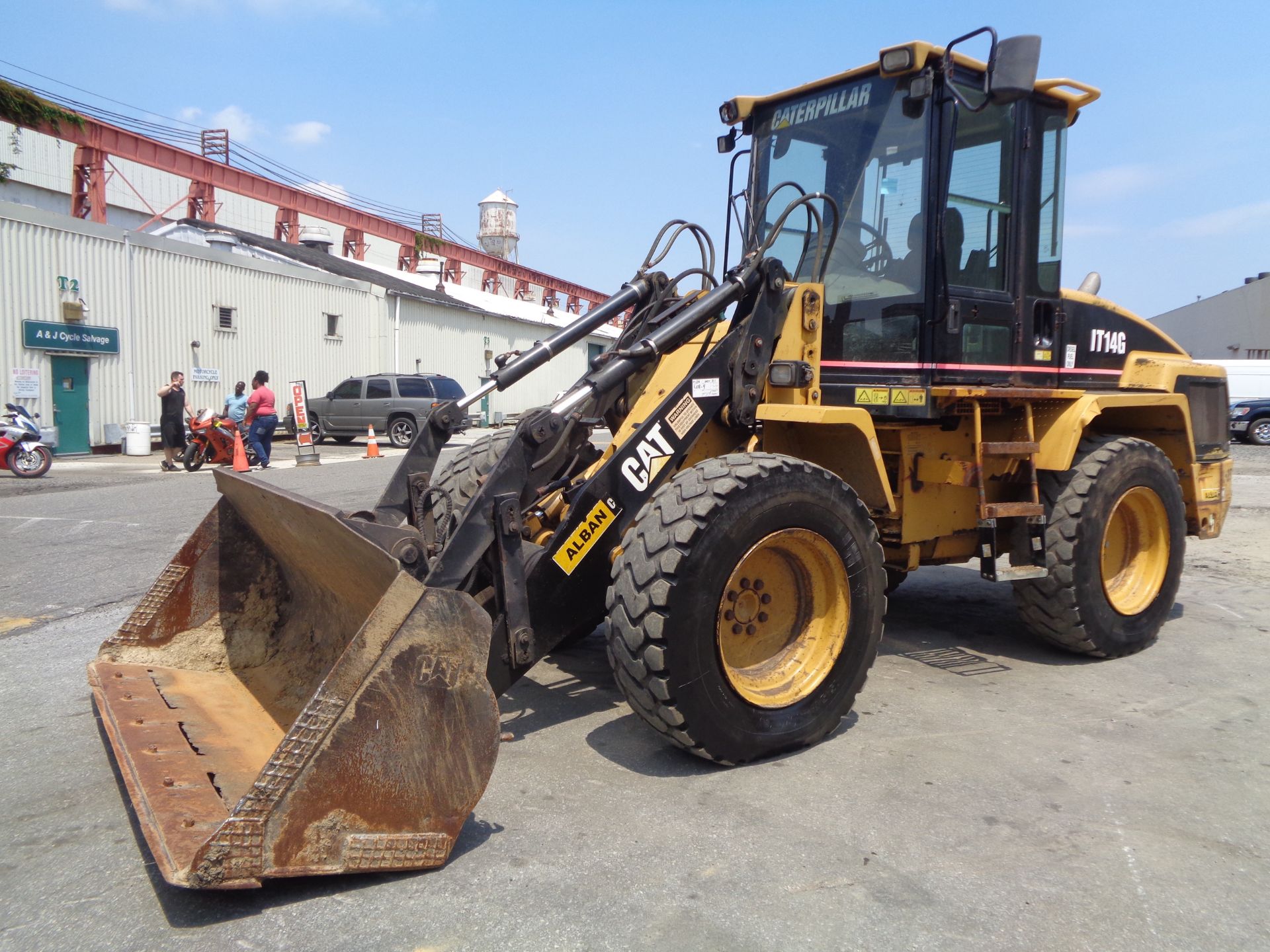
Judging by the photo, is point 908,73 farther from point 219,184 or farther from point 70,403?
point 219,184

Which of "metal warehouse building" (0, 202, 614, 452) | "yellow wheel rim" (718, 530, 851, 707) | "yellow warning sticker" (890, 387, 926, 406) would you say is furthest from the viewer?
"metal warehouse building" (0, 202, 614, 452)

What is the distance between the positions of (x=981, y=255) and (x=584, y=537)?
9.35ft

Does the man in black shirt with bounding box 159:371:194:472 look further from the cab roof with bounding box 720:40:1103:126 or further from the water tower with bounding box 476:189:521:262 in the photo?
the water tower with bounding box 476:189:521:262

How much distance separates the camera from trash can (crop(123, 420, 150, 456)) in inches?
780

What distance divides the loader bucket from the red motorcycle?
13697mm

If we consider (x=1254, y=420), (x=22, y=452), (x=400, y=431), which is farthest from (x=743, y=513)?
(x=1254, y=420)

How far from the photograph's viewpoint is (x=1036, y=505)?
5.23m

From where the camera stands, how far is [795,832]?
340 centimetres

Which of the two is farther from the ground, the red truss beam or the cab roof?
the red truss beam

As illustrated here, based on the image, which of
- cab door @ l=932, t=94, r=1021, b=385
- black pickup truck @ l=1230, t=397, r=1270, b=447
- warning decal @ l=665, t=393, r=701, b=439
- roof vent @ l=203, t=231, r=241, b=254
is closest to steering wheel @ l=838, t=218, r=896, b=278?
cab door @ l=932, t=94, r=1021, b=385

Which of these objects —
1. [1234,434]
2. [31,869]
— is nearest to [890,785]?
[31,869]

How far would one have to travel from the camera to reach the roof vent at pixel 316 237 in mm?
35594

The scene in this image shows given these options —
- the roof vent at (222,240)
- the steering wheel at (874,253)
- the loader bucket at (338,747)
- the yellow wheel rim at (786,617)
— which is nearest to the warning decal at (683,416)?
the yellow wheel rim at (786,617)

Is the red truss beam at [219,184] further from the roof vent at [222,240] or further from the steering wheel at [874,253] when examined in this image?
the steering wheel at [874,253]
